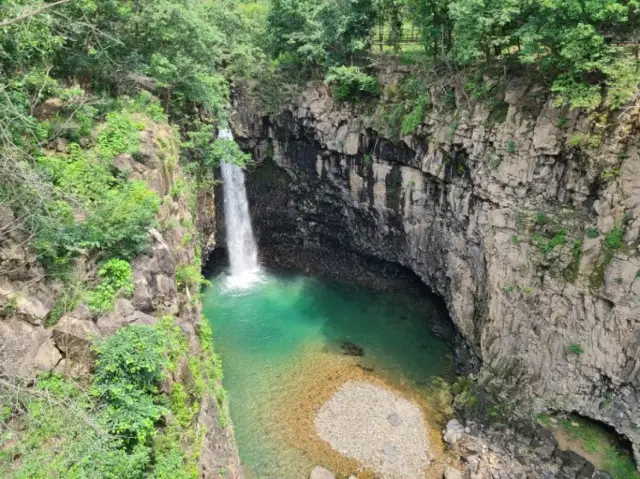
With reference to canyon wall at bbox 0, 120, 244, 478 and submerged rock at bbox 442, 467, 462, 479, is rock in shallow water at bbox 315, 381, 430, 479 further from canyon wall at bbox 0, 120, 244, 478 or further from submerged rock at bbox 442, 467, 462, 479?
canyon wall at bbox 0, 120, 244, 478

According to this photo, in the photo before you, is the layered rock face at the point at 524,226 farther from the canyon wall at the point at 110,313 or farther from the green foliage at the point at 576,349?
the canyon wall at the point at 110,313

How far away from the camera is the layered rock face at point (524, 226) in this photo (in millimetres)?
14570

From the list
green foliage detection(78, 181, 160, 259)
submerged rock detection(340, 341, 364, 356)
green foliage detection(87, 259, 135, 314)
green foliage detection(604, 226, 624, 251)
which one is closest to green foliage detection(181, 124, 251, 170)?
green foliage detection(78, 181, 160, 259)

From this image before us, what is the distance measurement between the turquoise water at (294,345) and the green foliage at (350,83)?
12.3m

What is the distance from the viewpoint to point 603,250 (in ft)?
48.5

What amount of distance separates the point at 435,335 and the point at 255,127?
17194 mm

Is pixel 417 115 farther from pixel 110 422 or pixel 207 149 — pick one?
pixel 110 422

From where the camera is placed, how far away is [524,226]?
16.9 metres

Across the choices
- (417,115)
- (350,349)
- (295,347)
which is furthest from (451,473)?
(417,115)

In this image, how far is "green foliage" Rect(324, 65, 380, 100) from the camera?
72.0 feet

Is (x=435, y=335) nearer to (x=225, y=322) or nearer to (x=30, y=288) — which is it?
(x=225, y=322)

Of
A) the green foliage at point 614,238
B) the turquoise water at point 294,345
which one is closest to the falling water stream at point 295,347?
the turquoise water at point 294,345

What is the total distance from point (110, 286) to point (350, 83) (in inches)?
676

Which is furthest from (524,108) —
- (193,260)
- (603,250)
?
(193,260)
